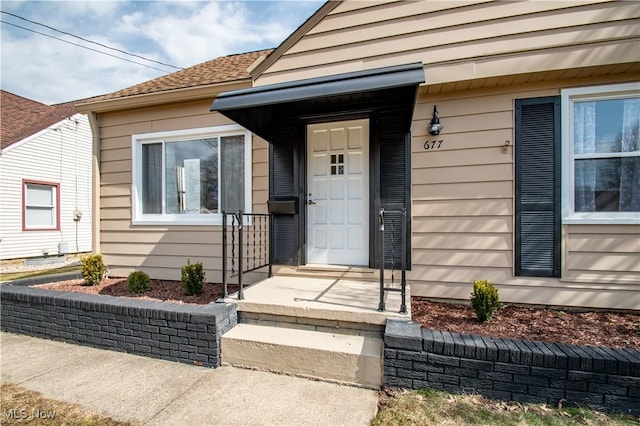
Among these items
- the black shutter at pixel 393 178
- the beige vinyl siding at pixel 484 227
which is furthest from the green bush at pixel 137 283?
the beige vinyl siding at pixel 484 227

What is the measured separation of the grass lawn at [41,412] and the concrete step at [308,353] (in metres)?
0.91

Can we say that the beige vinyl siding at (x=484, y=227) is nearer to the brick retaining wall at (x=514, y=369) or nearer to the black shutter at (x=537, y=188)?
the black shutter at (x=537, y=188)

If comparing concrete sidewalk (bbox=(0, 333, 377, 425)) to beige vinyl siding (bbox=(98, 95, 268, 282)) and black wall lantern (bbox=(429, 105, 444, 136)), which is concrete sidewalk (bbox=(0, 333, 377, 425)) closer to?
beige vinyl siding (bbox=(98, 95, 268, 282))

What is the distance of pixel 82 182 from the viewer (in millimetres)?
10945

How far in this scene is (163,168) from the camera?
4914 mm

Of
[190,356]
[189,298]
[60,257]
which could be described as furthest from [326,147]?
[60,257]

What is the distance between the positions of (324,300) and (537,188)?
2.66 meters

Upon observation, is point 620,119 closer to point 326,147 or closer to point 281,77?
point 326,147

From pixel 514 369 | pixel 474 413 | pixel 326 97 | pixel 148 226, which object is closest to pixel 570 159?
pixel 514 369

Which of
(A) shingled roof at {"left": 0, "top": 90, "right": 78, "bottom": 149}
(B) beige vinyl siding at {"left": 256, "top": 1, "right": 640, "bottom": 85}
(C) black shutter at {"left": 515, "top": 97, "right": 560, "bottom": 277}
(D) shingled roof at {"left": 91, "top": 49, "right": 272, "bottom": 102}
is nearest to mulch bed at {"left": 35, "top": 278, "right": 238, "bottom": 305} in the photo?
(D) shingled roof at {"left": 91, "top": 49, "right": 272, "bottom": 102}

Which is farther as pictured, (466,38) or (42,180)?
(42,180)

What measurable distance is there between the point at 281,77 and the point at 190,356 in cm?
350

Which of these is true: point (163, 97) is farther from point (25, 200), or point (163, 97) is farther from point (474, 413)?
point (25, 200)

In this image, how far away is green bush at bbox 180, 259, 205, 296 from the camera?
3.79m
